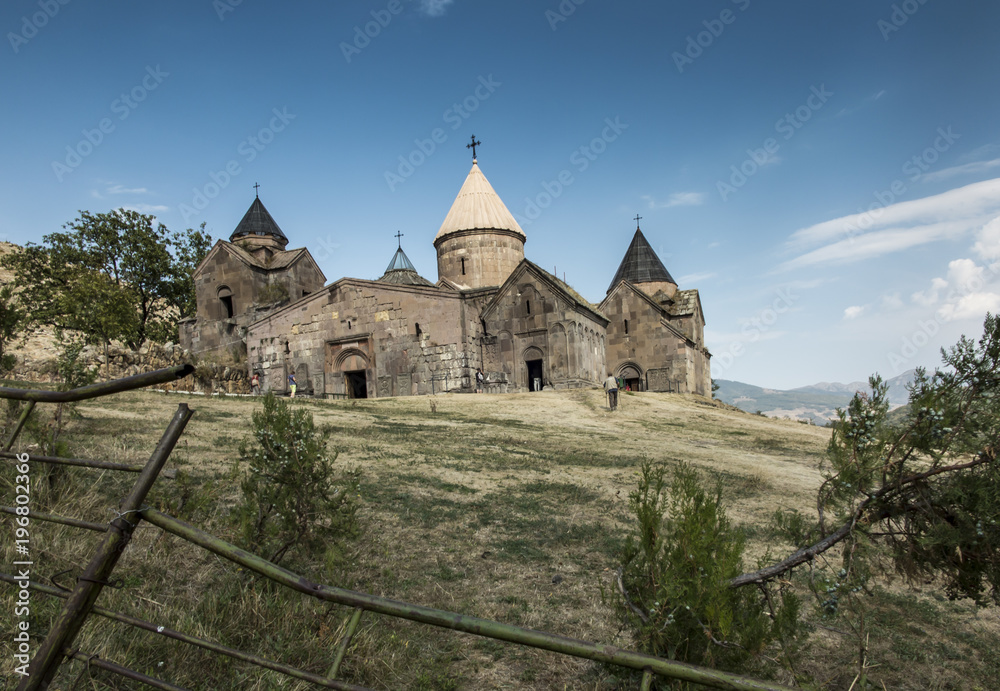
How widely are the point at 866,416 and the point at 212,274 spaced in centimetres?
2735

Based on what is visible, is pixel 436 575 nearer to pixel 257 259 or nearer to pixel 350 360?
pixel 350 360

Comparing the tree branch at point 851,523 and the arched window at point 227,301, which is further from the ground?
the arched window at point 227,301

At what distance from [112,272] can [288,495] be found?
98.9 ft

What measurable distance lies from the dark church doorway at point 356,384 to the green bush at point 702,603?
19.9 metres

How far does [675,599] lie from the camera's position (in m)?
3.09

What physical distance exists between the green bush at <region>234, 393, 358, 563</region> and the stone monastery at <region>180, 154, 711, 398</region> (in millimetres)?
16607

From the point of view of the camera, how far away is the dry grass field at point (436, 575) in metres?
3.63

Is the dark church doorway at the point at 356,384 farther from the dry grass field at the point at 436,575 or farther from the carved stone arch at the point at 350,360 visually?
the dry grass field at the point at 436,575

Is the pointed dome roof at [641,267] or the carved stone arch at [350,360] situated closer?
the carved stone arch at [350,360]

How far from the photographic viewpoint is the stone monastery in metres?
21.3

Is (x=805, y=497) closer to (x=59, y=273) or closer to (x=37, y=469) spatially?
(x=37, y=469)

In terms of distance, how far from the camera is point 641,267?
96.8ft

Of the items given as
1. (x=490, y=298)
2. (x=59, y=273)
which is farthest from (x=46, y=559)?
(x=59, y=273)

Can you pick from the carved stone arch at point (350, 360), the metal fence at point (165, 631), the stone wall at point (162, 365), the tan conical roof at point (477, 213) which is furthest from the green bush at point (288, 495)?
the tan conical roof at point (477, 213)
